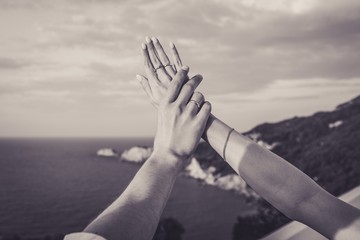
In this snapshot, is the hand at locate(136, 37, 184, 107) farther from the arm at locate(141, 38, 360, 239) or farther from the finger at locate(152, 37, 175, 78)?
the arm at locate(141, 38, 360, 239)

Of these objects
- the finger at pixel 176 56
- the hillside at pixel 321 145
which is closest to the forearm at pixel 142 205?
the finger at pixel 176 56

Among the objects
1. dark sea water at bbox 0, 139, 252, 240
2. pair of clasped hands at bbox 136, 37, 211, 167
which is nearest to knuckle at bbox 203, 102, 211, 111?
pair of clasped hands at bbox 136, 37, 211, 167

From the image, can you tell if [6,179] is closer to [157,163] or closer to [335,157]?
Answer: [335,157]

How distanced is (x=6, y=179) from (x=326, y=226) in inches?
3863

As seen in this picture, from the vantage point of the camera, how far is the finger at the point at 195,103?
1.24 meters

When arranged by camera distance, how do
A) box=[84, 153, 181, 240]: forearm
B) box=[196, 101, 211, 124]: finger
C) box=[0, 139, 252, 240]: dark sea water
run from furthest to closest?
box=[0, 139, 252, 240]: dark sea water < box=[196, 101, 211, 124]: finger < box=[84, 153, 181, 240]: forearm

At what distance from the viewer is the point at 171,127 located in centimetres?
116

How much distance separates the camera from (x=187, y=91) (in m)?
1.28

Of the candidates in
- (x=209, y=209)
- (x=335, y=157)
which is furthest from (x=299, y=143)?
(x=209, y=209)

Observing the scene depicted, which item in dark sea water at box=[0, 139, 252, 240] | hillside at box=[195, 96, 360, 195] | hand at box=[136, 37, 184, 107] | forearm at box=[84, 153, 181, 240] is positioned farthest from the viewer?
hillside at box=[195, 96, 360, 195]

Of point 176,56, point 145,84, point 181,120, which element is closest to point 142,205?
point 181,120

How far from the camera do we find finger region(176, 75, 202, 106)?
1251 millimetres

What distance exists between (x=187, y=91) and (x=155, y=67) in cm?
40

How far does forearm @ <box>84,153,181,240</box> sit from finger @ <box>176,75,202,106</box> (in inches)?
10.3
